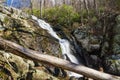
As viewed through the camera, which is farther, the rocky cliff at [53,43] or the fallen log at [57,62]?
the rocky cliff at [53,43]

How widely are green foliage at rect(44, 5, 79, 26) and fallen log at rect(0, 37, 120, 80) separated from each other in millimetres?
23707

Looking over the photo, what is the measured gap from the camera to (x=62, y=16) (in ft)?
101

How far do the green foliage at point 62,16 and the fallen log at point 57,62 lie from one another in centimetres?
2371

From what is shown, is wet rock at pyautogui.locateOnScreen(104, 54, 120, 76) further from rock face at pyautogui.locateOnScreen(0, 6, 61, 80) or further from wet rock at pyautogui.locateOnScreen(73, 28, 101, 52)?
rock face at pyautogui.locateOnScreen(0, 6, 61, 80)

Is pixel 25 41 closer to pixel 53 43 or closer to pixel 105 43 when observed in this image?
pixel 53 43

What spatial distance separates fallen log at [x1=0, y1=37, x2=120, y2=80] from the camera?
13.3 ft

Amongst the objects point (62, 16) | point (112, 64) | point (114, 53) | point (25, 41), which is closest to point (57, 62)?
point (25, 41)

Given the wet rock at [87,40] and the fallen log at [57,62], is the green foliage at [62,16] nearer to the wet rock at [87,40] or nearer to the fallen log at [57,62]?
the wet rock at [87,40]

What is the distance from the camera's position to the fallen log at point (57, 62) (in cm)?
405

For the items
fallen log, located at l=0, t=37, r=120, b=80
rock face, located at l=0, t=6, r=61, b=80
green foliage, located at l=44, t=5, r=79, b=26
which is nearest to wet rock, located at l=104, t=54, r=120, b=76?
rock face, located at l=0, t=6, r=61, b=80

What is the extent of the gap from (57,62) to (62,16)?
88.0ft

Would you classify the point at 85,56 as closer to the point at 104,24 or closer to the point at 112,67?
the point at 112,67

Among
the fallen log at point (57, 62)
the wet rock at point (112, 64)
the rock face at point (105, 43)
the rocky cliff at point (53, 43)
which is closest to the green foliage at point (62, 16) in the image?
the rocky cliff at point (53, 43)

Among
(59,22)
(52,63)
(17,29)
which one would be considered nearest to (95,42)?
(17,29)
